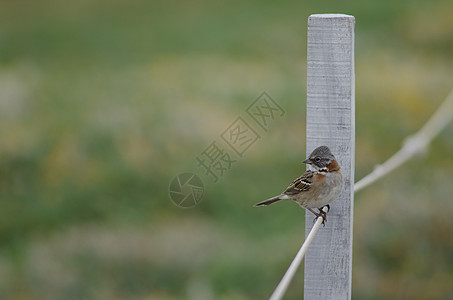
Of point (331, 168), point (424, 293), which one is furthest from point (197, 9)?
point (331, 168)

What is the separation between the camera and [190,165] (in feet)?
31.1

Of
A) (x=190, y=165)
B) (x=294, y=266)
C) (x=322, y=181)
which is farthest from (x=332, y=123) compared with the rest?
(x=190, y=165)

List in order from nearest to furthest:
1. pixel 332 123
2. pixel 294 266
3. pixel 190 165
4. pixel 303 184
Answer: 1. pixel 294 266
2. pixel 332 123
3. pixel 303 184
4. pixel 190 165

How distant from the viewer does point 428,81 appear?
1198 centimetres

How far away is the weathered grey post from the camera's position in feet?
10.2

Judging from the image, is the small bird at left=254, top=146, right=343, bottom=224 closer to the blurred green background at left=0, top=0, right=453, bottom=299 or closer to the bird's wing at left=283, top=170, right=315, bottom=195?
the bird's wing at left=283, top=170, right=315, bottom=195

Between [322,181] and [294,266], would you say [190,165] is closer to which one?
[322,181]

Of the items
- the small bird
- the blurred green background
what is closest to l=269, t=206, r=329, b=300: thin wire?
the small bird

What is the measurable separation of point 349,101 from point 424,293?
167 inches

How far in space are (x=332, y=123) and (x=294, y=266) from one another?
2.45ft

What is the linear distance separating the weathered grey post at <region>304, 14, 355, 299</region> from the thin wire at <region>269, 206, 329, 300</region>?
0.12 metres

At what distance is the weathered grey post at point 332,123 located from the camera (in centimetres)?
309

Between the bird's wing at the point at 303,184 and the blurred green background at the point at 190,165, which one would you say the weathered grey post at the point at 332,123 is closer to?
the bird's wing at the point at 303,184

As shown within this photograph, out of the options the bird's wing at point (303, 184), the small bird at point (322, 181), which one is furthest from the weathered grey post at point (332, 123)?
the bird's wing at point (303, 184)
